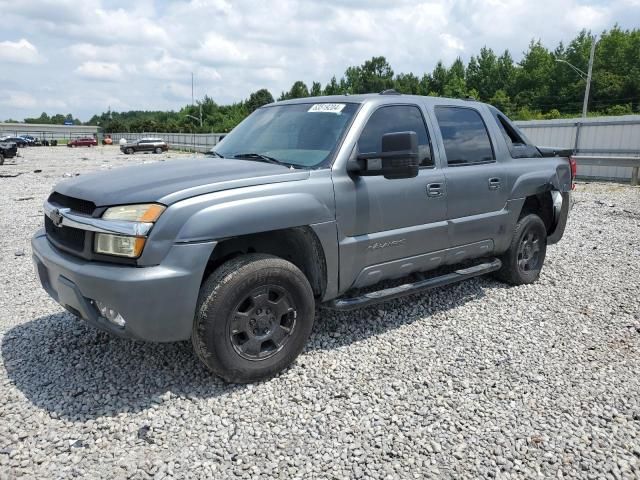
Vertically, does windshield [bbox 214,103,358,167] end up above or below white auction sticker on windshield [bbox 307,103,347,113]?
below

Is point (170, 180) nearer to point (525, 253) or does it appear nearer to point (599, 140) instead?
point (525, 253)

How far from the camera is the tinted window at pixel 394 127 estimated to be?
3.80m

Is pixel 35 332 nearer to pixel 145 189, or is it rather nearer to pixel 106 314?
pixel 106 314

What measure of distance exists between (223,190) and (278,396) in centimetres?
133

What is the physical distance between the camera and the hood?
293 cm

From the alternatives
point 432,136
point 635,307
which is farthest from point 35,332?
point 635,307

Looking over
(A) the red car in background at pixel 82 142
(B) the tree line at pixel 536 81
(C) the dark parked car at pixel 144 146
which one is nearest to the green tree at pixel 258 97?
(B) the tree line at pixel 536 81

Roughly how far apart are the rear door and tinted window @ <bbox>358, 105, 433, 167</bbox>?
0.68ft

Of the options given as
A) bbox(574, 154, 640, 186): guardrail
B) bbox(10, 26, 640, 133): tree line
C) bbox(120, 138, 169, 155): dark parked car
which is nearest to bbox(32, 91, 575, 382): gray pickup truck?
bbox(574, 154, 640, 186): guardrail

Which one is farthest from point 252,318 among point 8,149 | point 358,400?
point 8,149

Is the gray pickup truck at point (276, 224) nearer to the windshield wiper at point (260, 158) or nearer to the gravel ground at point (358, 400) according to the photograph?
the windshield wiper at point (260, 158)

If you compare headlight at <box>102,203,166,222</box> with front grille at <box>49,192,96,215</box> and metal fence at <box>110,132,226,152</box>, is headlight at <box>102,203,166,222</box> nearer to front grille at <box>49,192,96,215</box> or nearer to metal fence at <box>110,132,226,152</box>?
front grille at <box>49,192,96,215</box>

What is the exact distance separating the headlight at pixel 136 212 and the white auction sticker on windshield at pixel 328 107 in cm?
171

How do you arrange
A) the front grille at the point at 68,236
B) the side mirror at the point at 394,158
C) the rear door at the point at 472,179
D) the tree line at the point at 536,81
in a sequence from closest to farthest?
1. the front grille at the point at 68,236
2. the side mirror at the point at 394,158
3. the rear door at the point at 472,179
4. the tree line at the point at 536,81
